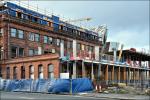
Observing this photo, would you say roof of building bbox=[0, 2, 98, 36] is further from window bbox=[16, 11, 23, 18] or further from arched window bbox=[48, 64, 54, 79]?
arched window bbox=[48, 64, 54, 79]

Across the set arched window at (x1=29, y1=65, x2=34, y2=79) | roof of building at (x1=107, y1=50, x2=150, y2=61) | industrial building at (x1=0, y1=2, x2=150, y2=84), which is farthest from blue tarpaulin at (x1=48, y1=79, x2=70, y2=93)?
roof of building at (x1=107, y1=50, x2=150, y2=61)

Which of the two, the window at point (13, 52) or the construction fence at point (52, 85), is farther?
the window at point (13, 52)

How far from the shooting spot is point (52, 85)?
37.3m

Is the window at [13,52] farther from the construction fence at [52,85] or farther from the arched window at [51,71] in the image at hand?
the construction fence at [52,85]

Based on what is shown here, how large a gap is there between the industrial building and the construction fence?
380cm

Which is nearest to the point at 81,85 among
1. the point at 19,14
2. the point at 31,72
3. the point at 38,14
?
the point at 31,72

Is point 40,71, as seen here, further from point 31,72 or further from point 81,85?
point 81,85

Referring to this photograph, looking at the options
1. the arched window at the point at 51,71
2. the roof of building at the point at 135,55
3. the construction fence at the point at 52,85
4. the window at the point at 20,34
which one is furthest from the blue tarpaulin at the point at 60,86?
the roof of building at the point at 135,55

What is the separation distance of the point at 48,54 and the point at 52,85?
373 inches

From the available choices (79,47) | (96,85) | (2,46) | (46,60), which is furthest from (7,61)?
(79,47)

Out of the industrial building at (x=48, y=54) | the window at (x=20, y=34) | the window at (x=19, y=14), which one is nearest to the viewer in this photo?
the industrial building at (x=48, y=54)

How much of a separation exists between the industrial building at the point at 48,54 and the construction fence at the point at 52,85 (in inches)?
149

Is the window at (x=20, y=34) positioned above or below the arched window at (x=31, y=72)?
above

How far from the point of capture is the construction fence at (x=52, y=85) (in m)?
37.0
